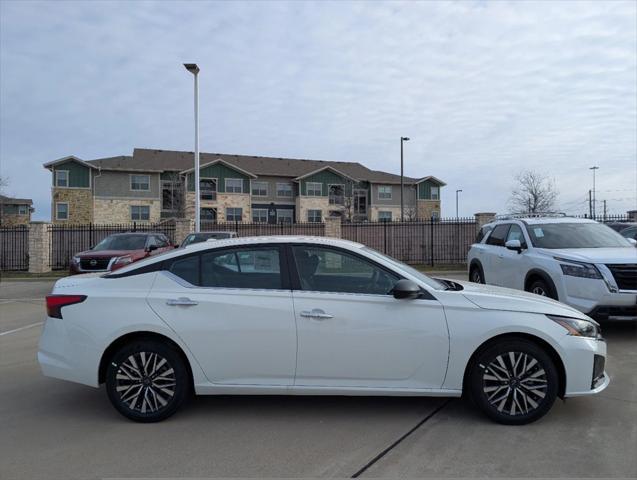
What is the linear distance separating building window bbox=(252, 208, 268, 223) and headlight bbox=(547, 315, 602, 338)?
52.4 m

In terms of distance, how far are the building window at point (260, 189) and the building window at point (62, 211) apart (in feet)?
61.1

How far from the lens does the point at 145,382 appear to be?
4.45 m

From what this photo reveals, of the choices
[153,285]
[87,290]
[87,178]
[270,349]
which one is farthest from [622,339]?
[87,178]

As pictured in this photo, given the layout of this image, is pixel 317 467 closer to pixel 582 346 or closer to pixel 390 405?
pixel 390 405

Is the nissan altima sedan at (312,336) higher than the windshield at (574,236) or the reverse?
the reverse

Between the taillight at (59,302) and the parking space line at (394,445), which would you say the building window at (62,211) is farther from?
the parking space line at (394,445)

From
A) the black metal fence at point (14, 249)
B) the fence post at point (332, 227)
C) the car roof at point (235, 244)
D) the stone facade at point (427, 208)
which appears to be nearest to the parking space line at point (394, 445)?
the car roof at point (235, 244)

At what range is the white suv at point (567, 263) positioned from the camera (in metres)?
7.03

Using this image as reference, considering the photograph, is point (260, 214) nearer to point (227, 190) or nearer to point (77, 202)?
point (227, 190)

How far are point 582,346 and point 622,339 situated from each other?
404 centimetres

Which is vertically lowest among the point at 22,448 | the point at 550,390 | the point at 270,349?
the point at 22,448

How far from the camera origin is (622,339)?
757cm

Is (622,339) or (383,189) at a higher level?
(383,189)

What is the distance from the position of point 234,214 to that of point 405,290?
51277mm
